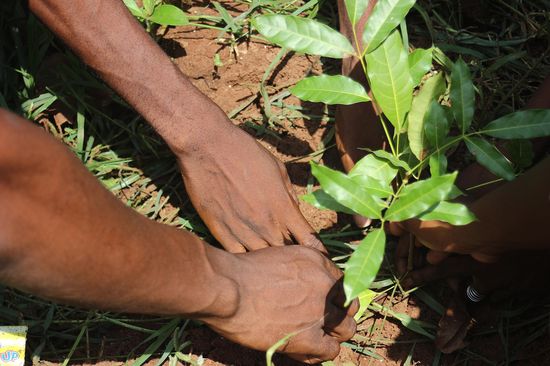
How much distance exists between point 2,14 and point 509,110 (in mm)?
1417

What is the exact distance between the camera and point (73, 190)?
1.12 meters

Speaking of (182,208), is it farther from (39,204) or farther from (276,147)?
(39,204)

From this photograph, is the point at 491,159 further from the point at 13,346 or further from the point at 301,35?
the point at 13,346

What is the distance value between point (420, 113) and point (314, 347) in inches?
21.8

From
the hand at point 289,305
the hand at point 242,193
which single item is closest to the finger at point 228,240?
the hand at point 242,193

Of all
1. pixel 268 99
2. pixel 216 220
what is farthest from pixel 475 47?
pixel 216 220

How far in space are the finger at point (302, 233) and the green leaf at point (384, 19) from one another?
0.46 metres

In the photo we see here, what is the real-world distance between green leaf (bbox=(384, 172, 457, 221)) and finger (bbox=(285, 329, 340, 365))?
0.39 meters

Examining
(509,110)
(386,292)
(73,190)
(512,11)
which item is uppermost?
(73,190)

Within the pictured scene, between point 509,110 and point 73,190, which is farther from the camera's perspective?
point 509,110

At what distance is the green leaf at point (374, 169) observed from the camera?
1442 mm

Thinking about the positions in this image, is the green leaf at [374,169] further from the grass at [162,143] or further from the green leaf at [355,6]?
the grass at [162,143]

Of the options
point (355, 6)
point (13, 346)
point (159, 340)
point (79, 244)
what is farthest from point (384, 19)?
point (13, 346)

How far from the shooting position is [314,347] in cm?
157
